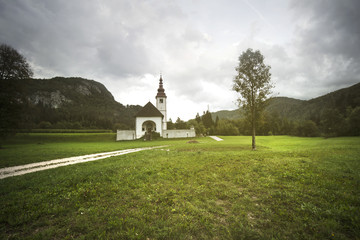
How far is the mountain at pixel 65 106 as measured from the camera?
22541 mm

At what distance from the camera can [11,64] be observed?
21188mm

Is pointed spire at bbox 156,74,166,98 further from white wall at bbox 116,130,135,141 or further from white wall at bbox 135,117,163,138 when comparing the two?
white wall at bbox 116,130,135,141

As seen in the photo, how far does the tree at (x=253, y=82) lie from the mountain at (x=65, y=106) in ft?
107

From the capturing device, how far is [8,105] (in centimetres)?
2086

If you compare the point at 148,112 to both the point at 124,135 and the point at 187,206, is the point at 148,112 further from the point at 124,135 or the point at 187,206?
the point at 187,206

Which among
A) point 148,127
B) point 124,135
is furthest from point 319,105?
point 124,135

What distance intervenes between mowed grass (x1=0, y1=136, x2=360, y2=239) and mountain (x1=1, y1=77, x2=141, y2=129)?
2390cm

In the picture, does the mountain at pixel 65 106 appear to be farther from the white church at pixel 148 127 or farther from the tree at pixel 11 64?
the white church at pixel 148 127

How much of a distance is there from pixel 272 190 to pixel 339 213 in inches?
70.3

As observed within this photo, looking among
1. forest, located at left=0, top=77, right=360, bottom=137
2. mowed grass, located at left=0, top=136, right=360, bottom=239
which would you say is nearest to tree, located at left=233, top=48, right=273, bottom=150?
forest, located at left=0, top=77, right=360, bottom=137

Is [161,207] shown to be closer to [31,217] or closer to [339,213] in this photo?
[31,217]

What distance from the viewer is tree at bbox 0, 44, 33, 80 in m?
20.7

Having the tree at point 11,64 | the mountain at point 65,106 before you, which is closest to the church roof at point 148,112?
the mountain at point 65,106

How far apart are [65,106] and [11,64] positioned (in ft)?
452
